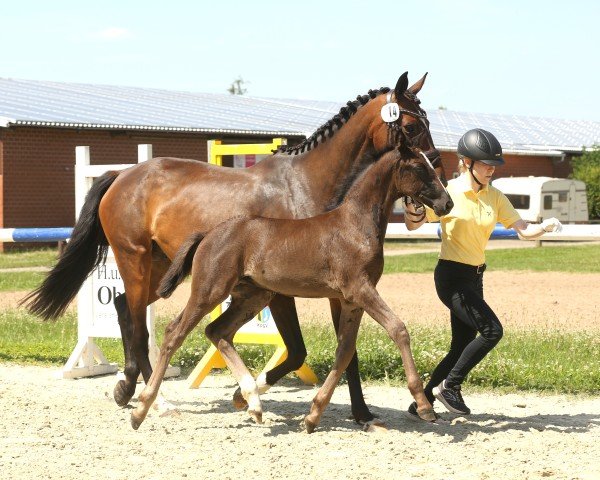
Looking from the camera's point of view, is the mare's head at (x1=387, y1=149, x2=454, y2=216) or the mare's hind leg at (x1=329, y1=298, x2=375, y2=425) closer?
the mare's head at (x1=387, y1=149, x2=454, y2=216)

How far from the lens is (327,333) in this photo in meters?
10.2

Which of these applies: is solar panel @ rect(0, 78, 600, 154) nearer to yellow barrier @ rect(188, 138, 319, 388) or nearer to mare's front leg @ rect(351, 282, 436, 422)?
yellow barrier @ rect(188, 138, 319, 388)

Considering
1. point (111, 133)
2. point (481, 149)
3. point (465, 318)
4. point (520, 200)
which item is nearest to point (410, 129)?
point (481, 149)

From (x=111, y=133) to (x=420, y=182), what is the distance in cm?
2274

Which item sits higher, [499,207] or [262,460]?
[499,207]

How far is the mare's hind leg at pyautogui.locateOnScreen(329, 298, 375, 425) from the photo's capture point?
6.76 metres

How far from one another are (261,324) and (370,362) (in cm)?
99

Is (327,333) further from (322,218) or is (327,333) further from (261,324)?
(322,218)

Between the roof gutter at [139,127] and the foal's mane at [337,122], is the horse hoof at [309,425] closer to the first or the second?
the foal's mane at [337,122]

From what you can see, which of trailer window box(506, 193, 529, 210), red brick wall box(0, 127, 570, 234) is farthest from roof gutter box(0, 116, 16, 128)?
trailer window box(506, 193, 529, 210)

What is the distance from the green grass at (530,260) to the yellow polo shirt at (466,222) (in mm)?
13870

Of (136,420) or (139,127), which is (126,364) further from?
(139,127)

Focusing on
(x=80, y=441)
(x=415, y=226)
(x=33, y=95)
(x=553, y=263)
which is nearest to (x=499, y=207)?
(x=415, y=226)

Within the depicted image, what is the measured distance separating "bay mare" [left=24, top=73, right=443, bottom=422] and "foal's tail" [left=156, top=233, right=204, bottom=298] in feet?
1.09
